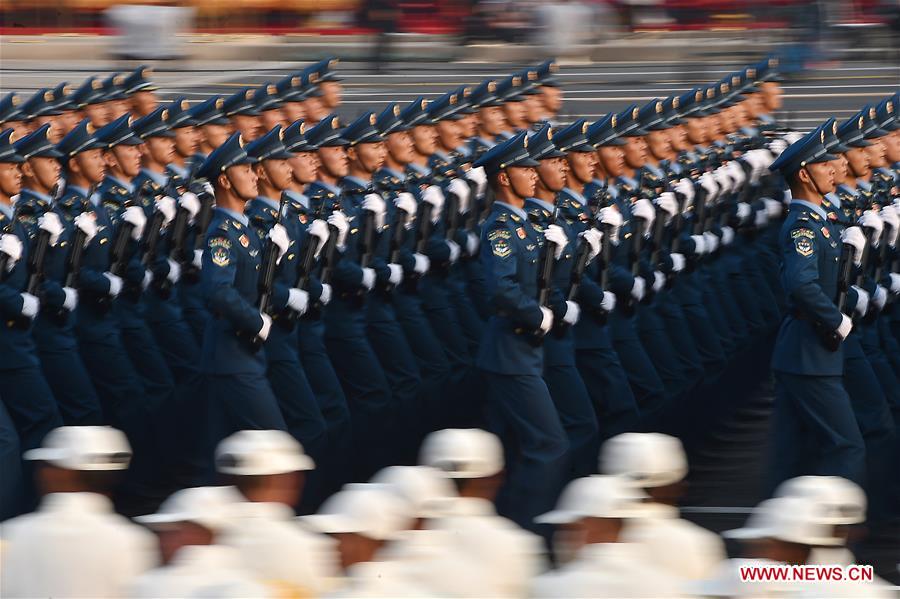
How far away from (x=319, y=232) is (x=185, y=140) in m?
1.62

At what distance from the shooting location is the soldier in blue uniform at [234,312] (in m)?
6.47

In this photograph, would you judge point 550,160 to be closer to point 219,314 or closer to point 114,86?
point 219,314

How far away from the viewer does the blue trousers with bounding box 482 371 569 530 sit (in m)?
6.51

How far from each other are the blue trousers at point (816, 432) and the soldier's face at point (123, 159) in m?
3.02

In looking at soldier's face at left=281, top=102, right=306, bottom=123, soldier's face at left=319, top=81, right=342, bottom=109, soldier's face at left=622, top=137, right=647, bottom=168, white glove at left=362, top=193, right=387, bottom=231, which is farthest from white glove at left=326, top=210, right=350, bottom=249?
soldier's face at left=319, top=81, right=342, bottom=109

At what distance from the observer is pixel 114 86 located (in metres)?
10.1

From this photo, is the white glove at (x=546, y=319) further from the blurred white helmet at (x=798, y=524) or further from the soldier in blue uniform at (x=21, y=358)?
the blurred white helmet at (x=798, y=524)

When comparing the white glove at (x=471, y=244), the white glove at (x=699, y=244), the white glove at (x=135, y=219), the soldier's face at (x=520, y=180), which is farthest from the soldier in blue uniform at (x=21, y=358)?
the white glove at (x=699, y=244)

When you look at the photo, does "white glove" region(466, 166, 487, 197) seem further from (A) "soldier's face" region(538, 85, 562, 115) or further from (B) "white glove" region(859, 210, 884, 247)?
(B) "white glove" region(859, 210, 884, 247)

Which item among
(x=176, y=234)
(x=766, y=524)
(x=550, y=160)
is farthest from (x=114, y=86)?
(x=766, y=524)

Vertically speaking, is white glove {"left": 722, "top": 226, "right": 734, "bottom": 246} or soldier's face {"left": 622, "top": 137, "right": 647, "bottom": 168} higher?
soldier's face {"left": 622, "top": 137, "right": 647, "bottom": 168}

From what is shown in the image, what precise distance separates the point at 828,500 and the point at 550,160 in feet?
10.7

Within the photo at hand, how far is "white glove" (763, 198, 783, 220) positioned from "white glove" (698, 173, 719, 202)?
2.23ft

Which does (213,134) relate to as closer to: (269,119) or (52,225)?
(269,119)
